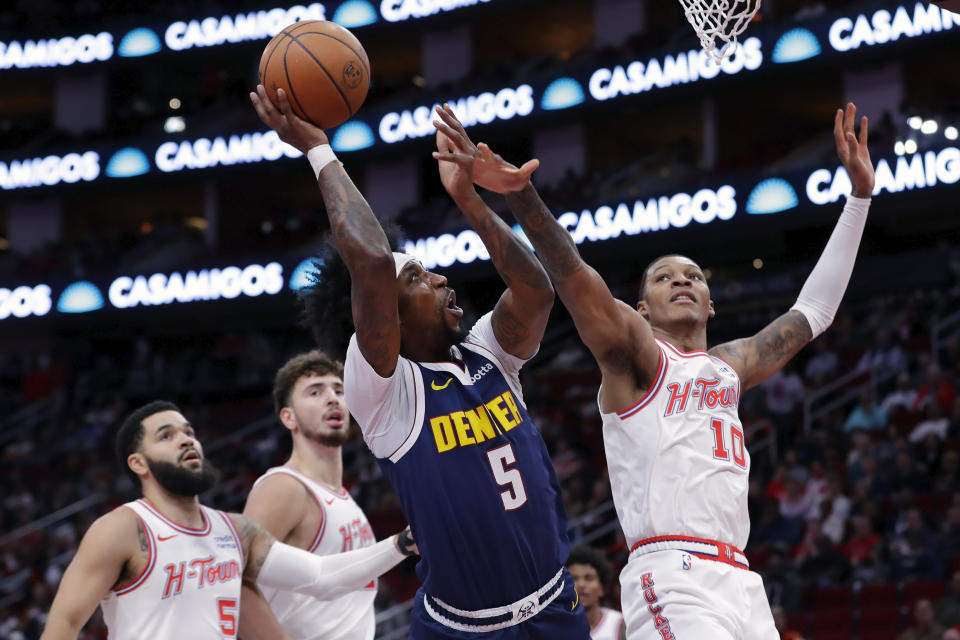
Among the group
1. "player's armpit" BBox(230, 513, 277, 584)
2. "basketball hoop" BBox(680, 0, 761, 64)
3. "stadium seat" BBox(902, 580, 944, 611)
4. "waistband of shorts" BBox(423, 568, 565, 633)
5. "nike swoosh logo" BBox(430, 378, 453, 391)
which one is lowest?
"stadium seat" BBox(902, 580, 944, 611)

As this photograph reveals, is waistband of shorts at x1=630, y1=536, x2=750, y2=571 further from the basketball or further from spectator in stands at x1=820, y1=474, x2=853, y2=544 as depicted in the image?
spectator in stands at x1=820, y1=474, x2=853, y2=544

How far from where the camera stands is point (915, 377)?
13.6 m

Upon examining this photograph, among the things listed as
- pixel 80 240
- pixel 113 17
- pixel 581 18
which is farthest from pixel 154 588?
pixel 113 17

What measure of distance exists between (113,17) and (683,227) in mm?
15803

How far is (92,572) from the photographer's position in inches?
195

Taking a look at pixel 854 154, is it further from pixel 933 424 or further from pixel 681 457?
pixel 933 424

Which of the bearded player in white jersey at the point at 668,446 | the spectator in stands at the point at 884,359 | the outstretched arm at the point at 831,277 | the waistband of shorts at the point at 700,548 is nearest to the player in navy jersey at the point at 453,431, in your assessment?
the bearded player in white jersey at the point at 668,446

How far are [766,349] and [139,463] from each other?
2865 mm

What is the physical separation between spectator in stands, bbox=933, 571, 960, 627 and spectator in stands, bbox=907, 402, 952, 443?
2513 millimetres

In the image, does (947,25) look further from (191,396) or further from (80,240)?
(80,240)

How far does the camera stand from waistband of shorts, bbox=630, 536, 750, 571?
13.5ft

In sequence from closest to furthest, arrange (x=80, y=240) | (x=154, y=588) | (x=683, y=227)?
(x=154, y=588), (x=683, y=227), (x=80, y=240)

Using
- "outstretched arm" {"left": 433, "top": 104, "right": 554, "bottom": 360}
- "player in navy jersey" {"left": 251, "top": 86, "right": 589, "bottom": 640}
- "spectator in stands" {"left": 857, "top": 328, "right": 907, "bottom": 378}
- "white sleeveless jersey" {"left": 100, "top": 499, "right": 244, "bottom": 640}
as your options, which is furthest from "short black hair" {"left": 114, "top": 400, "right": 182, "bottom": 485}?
"spectator in stands" {"left": 857, "top": 328, "right": 907, "bottom": 378}

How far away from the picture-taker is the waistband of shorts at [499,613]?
374 cm
